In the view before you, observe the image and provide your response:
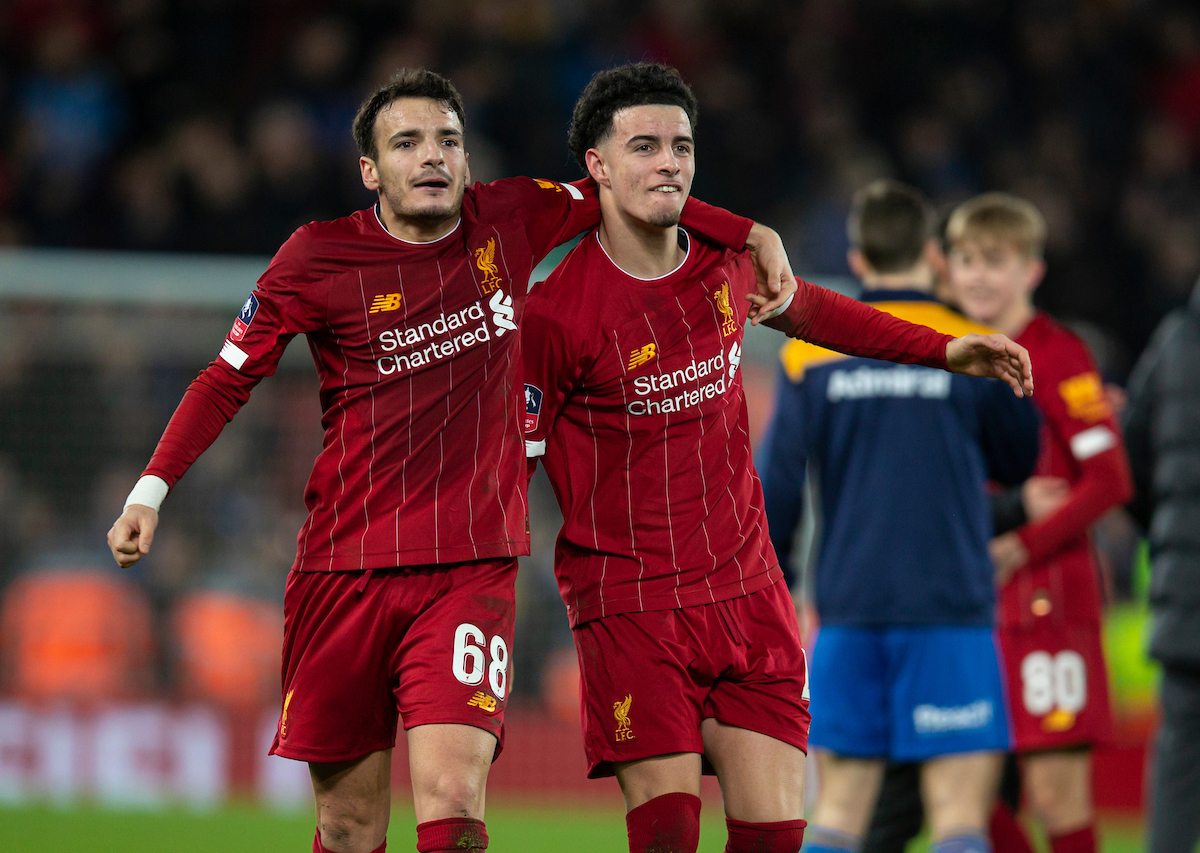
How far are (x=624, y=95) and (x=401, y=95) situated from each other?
0.56 metres

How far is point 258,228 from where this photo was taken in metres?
9.48

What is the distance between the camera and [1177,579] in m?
5.05

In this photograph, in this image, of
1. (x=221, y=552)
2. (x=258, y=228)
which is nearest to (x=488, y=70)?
(x=258, y=228)

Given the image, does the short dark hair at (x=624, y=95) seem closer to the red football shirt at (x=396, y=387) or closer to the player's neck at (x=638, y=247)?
the player's neck at (x=638, y=247)

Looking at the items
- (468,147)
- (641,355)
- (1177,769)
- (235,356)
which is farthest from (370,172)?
(468,147)

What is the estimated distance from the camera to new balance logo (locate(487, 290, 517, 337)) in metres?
3.79

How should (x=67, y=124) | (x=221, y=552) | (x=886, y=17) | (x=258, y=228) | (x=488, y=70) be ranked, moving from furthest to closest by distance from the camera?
(x=886, y=17), (x=488, y=70), (x=67, y=124), (x=258, y=228), (x=221, y=552)

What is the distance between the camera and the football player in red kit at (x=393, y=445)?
145 inches

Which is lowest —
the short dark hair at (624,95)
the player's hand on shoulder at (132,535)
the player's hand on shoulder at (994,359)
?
the player's hand on shoulder at (132,535)

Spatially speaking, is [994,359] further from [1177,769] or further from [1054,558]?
[1177,769]

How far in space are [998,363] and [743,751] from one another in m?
1.13

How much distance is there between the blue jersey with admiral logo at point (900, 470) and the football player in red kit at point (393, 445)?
4.28ft

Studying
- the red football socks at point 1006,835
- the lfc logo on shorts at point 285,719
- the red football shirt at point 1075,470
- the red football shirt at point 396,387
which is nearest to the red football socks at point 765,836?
the red football shirt at point 396,387

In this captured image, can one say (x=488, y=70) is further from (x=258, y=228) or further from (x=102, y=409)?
(x=102, y=409)
